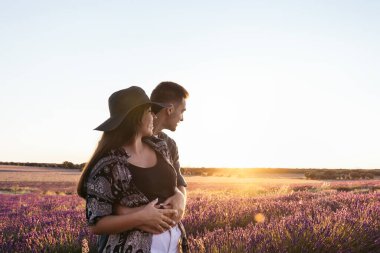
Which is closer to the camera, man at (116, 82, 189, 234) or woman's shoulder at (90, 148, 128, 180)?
woman's shoulder at (90, 148, 128, 180)

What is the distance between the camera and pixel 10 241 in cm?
496

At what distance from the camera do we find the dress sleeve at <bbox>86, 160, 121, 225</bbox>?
95.9 inches

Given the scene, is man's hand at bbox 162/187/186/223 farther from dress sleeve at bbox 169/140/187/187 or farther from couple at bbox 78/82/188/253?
dress sleeve at bbox 169/140/187/187

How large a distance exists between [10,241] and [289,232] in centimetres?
298

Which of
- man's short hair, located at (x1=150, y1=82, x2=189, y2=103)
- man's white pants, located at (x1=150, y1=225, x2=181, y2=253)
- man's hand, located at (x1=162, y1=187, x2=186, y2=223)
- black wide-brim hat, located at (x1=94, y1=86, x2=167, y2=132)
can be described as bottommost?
man's white pants, located at (x1=150, y1=225, x2=181, y2=253)

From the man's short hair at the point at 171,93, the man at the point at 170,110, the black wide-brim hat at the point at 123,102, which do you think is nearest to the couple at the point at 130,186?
the black wide-brim hat at the point at 123,102

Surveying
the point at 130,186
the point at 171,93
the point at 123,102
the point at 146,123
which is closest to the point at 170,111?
the point at 171,93

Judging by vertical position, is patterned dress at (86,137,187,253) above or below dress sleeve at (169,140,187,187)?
below

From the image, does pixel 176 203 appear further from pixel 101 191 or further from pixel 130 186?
pixel 101 191

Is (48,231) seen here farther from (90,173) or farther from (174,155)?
(90,173)

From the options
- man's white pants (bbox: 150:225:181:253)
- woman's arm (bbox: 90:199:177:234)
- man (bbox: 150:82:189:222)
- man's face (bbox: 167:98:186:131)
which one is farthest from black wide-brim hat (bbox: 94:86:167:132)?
man's face (bbox: 167:98:186:131)

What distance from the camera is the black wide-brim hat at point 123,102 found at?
256 centimetres

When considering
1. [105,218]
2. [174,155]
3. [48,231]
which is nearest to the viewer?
[105,218]

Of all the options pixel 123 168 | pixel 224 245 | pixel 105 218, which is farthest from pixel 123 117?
pixel 224 245
